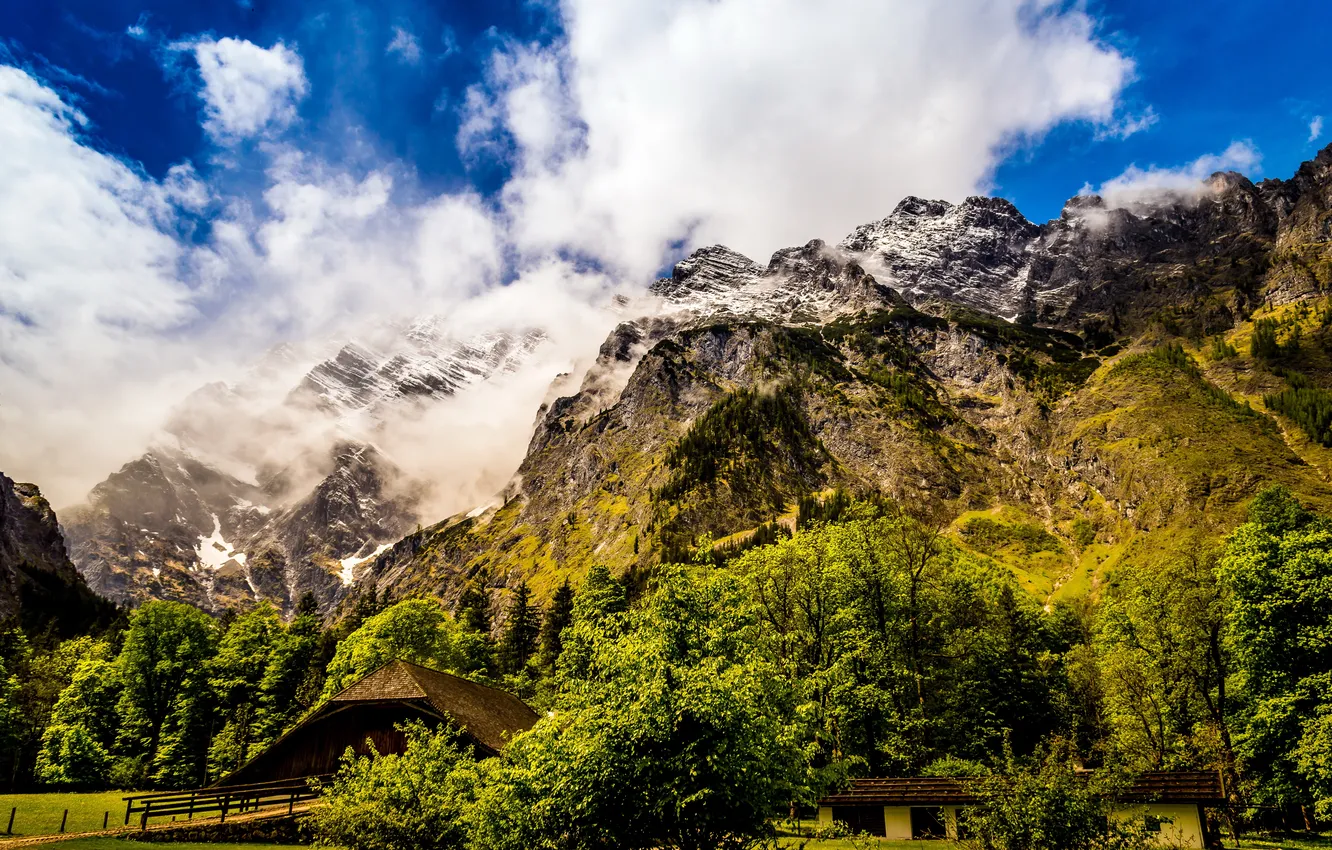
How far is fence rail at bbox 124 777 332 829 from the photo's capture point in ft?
112

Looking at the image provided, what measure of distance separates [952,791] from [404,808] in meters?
26.3

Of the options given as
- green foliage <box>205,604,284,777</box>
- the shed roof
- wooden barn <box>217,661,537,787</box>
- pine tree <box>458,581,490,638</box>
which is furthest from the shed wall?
→ pine tree <box>458,581,490,638</box>

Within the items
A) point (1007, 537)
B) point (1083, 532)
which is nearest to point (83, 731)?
point (1007, 537)

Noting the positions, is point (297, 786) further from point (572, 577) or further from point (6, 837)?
point (572, 577)

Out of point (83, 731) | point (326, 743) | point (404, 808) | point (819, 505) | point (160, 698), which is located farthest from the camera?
point (819, 505)

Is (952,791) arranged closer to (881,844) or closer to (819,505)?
(881,844)

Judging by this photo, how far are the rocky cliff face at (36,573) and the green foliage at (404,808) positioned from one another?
127398 millimetres

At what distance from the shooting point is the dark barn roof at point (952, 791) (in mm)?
32531

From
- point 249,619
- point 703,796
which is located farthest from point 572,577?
point 703,796

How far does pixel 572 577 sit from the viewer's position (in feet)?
629

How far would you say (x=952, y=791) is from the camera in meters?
35.0

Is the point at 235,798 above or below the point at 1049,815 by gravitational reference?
below

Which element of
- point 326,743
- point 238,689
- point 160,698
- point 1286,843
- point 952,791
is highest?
point 238,689

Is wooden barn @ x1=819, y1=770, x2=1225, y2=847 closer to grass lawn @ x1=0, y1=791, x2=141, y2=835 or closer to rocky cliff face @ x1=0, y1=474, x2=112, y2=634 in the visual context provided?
grass lawn @ x1=0, y1=791, x2=141, y2=835
